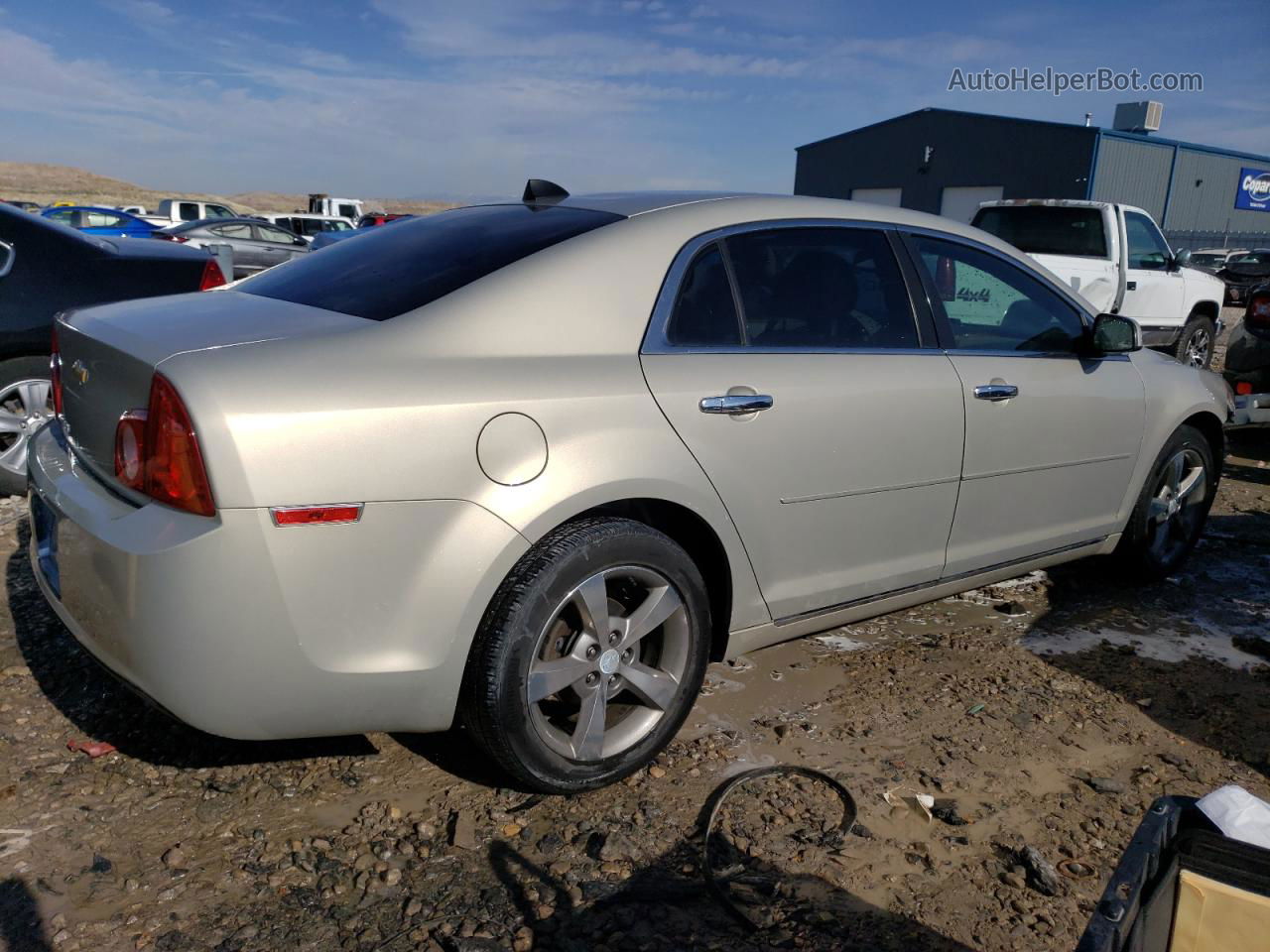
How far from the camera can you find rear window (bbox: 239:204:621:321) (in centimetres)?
265

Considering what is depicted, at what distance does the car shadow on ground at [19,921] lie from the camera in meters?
2.10

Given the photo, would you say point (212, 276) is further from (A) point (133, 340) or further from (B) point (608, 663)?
(B) point (608, 663)

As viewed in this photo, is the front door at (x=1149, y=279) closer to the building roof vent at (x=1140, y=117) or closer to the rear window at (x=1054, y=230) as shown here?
the rear window at (x=1054, y=230)

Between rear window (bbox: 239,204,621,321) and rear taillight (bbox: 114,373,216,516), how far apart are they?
0.56m

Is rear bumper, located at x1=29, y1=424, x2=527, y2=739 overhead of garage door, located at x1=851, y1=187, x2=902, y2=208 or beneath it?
beneath

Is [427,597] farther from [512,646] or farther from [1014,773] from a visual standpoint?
[1014,773]

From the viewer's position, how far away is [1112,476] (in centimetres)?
405

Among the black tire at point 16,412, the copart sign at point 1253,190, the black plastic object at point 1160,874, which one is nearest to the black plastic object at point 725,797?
the black plastic object at point 1160,874

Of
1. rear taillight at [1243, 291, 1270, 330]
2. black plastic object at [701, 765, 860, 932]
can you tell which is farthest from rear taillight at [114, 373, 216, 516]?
rear taillight at [1243, 291, 1270, 330]

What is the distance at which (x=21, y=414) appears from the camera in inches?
193

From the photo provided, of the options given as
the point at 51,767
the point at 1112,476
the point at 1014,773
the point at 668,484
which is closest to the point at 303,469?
the point at 668,484

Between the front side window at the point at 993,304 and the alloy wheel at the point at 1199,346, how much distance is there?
844 cm

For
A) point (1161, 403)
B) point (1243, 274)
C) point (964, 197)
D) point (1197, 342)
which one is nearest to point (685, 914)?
point (1161, 403)

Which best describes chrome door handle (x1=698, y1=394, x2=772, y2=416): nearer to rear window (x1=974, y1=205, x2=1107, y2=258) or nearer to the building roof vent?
rear window (x1=974, y1=205, x2=1107, y2=258)
